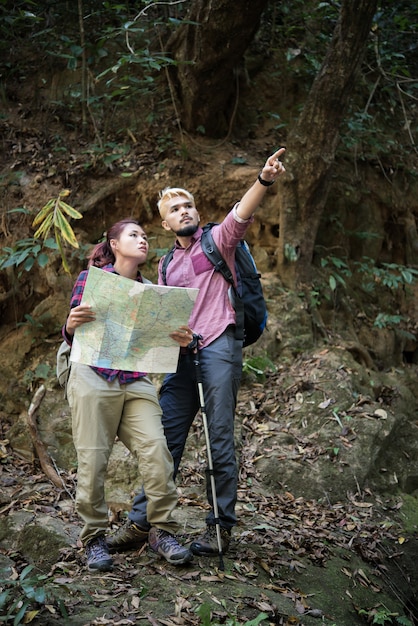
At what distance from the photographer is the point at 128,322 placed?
13.1 ft

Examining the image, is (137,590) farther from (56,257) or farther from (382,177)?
(382,177)

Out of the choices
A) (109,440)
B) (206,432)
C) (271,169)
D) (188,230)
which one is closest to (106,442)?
(109,440)

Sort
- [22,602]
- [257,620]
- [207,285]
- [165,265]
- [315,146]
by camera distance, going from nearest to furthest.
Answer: [22,602] → [257,620] → [207,285] → [165,265] → [315,146]

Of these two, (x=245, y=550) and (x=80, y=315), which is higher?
(x=80, y=315)

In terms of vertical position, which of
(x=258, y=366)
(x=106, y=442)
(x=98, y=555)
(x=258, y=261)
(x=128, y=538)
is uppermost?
(x=106, y=442)

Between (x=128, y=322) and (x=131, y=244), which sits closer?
(x=128, y=322)

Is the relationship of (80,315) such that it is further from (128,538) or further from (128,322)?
(128,538)

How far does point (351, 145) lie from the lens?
9.38 meters

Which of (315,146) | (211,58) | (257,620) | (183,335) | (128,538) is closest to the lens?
(257,620)

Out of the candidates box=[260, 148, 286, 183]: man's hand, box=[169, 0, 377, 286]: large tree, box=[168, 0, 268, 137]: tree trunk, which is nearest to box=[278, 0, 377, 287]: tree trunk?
box=[169, 0, 377, 286]: large tree

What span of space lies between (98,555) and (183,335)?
5.00 ft

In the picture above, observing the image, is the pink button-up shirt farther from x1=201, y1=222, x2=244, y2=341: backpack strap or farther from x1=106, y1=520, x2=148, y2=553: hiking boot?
x1=106, y1=520, x2=148, y2=553: hiking boot

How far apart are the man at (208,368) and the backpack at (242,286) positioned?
4cm

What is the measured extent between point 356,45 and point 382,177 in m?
2.77
